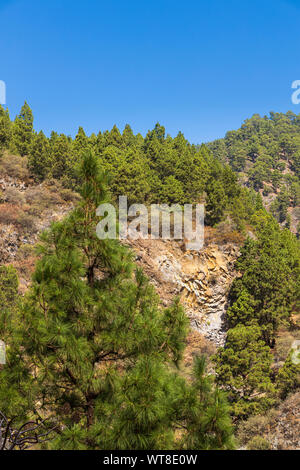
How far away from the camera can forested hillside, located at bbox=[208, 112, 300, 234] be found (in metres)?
72.5

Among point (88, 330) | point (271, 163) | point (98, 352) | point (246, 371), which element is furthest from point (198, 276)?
point (271, 163)

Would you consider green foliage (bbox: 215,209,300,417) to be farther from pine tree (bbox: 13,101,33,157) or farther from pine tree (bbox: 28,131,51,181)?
pine tree (bbox: 13,101,33,157)

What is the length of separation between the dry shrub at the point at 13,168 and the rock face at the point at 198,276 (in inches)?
488

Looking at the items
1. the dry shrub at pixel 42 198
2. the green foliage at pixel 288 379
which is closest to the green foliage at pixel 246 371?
the green foliage at pixel 288 379

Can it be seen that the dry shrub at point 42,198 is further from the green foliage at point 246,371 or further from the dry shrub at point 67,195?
the green foliage at point 246,371

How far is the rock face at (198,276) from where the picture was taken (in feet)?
88.7

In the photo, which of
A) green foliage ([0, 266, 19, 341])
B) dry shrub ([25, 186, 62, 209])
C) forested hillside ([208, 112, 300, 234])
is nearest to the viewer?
green foliage ([0, 266, 19, 341])

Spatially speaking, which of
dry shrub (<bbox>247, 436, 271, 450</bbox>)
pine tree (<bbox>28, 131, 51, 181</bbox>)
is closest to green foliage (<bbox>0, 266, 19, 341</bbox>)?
dry shrub (<bbox>247, 436, 271, 450</bbox>)

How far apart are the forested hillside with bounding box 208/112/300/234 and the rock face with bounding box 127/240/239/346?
130 ft

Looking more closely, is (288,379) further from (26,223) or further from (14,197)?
(14,197)

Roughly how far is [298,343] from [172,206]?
1468cm

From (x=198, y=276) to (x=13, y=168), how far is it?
750 inches
